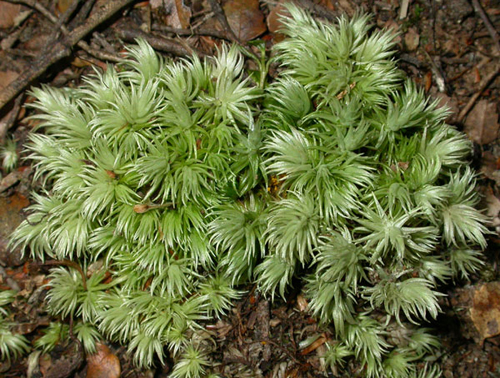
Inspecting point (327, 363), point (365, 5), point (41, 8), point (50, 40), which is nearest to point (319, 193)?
point (327, 363)

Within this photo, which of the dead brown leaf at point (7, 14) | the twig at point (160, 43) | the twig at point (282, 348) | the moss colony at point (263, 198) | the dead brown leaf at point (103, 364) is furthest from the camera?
the dead brown leaf at point (7, 14)

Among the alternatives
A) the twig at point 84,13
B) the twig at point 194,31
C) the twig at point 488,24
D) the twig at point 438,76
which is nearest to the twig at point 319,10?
the twig at point 194,31

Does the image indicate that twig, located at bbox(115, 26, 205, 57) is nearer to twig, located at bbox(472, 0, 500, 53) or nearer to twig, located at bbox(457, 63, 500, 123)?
twig, located at bbox(457, 63, 500, 123)

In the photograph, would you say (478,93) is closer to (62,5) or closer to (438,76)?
(438,76)

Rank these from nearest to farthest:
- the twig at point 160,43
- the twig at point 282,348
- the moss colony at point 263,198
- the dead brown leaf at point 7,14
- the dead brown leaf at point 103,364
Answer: the moss colony at point 263,198, the twig at point 282,348, the dead brown leaf at point 103,364, the twig at point 160,43, the dead brown leaf at point 7,14

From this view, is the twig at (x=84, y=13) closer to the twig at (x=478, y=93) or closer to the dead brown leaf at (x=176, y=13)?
the dead brown leaf at (x=176, y=13)

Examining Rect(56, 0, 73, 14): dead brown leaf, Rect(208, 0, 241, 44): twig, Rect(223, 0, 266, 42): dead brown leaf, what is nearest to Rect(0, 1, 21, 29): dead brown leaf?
Rect(56, 0, 73, 14): dead brown leaf
